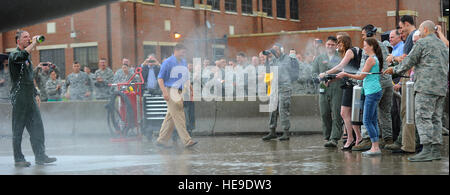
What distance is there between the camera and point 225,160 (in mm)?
10078

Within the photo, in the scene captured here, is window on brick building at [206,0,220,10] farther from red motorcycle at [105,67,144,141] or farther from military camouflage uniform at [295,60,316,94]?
red motorcycle at [105,67,144,141]

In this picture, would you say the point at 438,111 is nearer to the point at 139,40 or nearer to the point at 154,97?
the point at 154,97

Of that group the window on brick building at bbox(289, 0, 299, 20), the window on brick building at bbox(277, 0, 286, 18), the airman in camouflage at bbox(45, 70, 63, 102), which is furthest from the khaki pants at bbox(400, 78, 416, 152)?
the window on brick building at bbox(277, 0, 286, 18)

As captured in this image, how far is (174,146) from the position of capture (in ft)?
42.4

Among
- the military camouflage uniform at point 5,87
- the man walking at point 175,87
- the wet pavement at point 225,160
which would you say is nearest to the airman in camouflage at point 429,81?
the wet pavement at point 225,160

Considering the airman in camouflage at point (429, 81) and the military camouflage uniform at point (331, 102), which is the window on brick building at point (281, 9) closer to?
the military camouflage uniform at point (331, 102)

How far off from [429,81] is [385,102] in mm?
1764

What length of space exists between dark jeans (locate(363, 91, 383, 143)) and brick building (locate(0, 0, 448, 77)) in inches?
702

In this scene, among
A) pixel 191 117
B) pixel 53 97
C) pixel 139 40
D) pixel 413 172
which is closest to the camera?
pixel 413 172

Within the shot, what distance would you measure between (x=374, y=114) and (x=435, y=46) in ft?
5.25

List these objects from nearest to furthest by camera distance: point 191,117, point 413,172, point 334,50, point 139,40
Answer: point 413,172 → point 334,50 → point 191,117 → point 139,40

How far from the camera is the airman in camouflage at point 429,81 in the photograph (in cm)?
886

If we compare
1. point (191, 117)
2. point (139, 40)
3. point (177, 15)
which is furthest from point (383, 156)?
point (177, 15)

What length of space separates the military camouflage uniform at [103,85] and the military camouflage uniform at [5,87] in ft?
7.44
